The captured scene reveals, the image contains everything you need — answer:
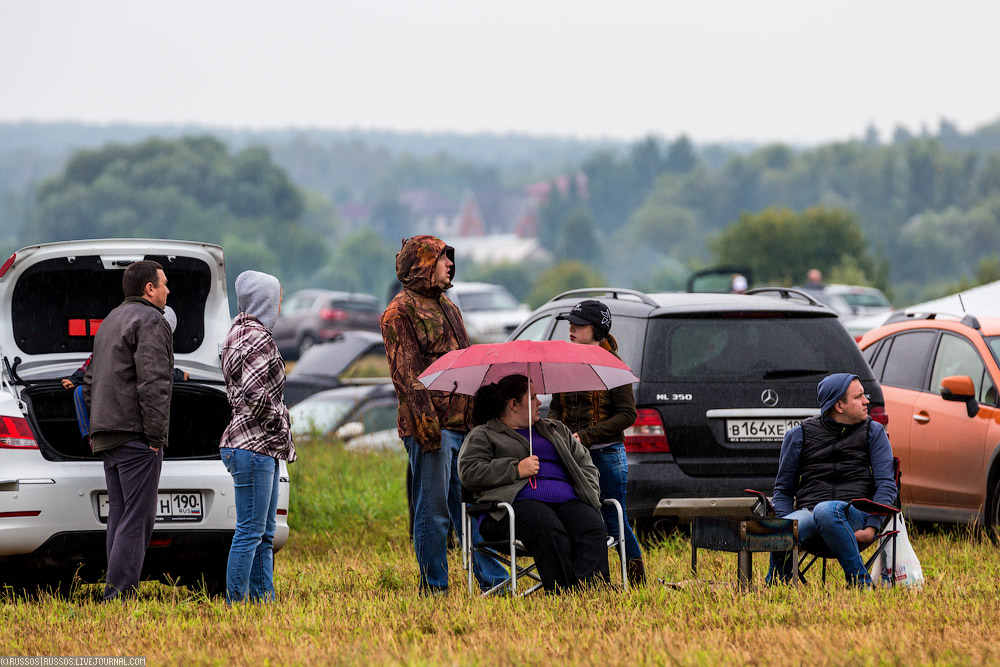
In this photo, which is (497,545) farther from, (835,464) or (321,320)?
(321,320)

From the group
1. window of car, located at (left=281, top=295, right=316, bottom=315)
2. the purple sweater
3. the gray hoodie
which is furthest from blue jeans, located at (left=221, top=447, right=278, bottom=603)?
window of car, located at (left=281, top=295, right=316, bottom=315)

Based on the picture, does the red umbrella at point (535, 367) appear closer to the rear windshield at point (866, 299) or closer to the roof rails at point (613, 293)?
the roof rails at point (613, 293)

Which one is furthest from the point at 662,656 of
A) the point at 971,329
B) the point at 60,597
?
the point at 971,329

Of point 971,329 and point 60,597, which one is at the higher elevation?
point 971,329

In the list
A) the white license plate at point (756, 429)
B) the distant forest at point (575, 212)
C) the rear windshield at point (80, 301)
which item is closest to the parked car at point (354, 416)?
the rear windshield at point (80, 301)

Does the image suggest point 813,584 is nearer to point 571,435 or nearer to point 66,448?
point 571,435

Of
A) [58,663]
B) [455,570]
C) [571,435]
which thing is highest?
[571,435]

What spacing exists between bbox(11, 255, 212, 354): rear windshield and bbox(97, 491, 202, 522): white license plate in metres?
1.16

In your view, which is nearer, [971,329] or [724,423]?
[724,423]

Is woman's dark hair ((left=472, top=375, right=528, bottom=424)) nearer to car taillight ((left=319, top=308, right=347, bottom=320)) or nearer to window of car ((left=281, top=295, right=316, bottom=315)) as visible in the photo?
car taillight ((left=319, top=308, right=347, bottom=320))

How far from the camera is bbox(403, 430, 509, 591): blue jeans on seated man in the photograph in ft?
22.0

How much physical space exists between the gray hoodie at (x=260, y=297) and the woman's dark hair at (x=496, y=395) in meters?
1.16

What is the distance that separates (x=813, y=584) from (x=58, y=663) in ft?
12.2

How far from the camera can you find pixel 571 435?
6.87 m
